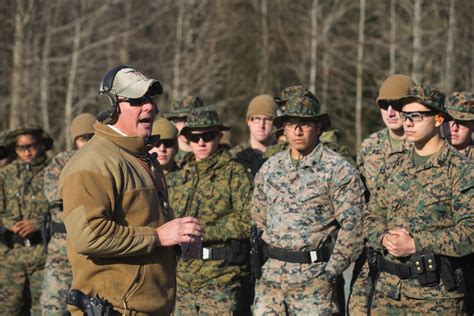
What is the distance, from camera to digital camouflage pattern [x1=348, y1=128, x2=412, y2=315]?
780 centimetres

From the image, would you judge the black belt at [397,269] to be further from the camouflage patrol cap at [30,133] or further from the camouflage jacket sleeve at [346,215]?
the camouflage patrol cap at [30,133]

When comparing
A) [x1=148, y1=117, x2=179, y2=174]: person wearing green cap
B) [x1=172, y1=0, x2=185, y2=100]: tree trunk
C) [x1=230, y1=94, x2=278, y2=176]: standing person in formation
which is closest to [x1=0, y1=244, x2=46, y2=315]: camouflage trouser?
[x1=148, y1=117, x2=179, y2=174]: person wearing green cap

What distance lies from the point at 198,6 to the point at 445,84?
935 cm

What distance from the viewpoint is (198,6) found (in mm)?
31000

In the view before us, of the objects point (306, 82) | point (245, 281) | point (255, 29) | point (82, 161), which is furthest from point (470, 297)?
point (255, 29)

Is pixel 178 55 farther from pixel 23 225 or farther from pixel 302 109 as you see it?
pixel 302 109

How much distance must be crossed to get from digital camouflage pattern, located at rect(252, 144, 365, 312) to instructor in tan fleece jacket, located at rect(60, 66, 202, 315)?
2.05 meters

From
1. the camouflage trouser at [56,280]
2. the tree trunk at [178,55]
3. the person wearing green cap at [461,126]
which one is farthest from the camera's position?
the tree trunk at [178,55]

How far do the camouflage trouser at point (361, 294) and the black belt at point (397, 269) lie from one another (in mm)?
1234

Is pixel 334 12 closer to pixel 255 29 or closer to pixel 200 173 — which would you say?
pixel 255 29

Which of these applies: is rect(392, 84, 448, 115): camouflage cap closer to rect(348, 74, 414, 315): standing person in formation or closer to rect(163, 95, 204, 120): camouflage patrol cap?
rect(348, 74, 414, 315): standing person in formation

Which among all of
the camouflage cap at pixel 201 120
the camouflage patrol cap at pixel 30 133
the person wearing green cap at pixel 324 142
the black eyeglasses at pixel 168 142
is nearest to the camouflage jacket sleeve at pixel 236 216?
the camouflage cap at pixel 201 120

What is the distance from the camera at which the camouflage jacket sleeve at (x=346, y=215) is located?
277 inches

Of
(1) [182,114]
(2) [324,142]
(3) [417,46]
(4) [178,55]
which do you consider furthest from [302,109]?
(4) [178,55]
